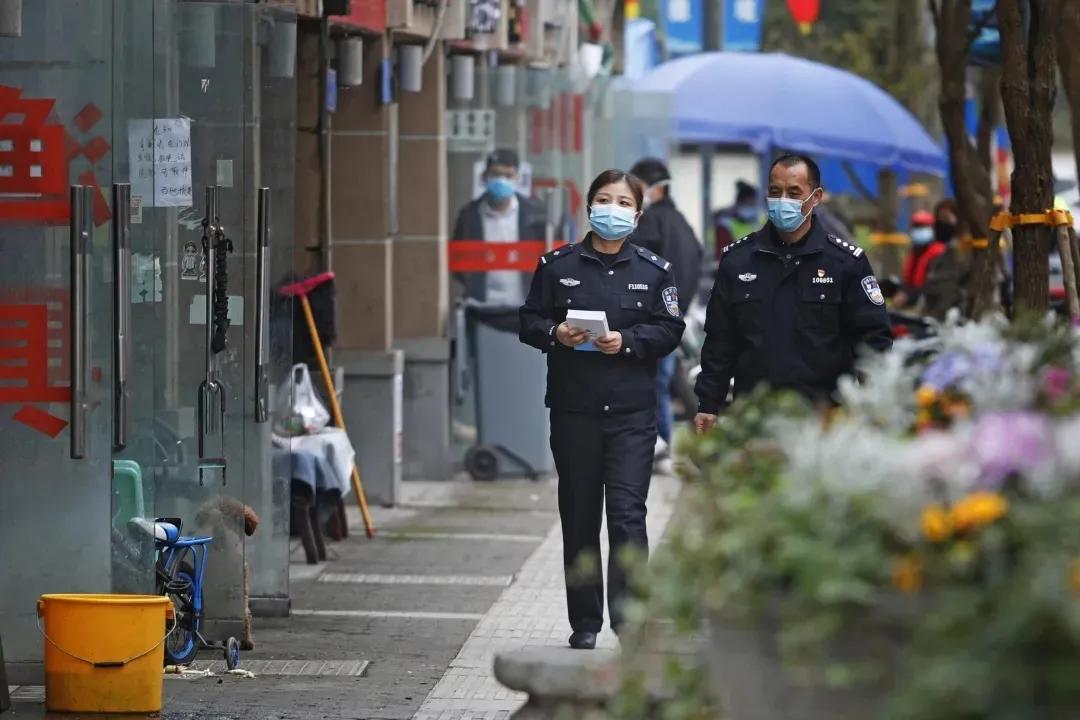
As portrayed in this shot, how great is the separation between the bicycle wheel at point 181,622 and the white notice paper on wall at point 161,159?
1.49 meters

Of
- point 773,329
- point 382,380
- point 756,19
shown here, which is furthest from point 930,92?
point 773,329

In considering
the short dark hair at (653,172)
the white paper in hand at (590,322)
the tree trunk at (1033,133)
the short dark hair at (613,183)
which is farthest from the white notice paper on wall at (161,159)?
the short dark hair at (653,172)

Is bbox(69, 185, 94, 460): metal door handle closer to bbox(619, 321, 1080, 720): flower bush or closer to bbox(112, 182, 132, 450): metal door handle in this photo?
bbox(112, 182, 132, 450): metal door handle

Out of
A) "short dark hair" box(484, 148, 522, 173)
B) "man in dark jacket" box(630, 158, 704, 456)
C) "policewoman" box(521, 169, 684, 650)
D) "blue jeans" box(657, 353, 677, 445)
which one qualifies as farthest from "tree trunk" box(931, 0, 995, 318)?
"policewoman" box(521, 169, 684, 650)

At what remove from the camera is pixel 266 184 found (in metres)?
9.98

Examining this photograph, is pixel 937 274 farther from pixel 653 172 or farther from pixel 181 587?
pixel 181 587

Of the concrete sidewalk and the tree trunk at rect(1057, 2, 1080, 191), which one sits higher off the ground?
the tree trunk at rect(1057, 2, 1080, 191)

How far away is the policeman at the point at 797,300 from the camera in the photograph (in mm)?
8055

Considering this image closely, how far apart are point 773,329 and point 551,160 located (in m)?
9.09

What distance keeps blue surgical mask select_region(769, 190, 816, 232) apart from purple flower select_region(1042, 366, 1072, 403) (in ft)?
13.0

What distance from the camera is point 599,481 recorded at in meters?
8.68

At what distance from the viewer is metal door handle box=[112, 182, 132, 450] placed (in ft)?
27.2

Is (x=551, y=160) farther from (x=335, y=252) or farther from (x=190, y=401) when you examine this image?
(x=190, y=401)

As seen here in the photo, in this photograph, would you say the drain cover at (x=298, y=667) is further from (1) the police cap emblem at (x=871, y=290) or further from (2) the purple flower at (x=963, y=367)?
(2) the purple flower at (x=963, y=367)
